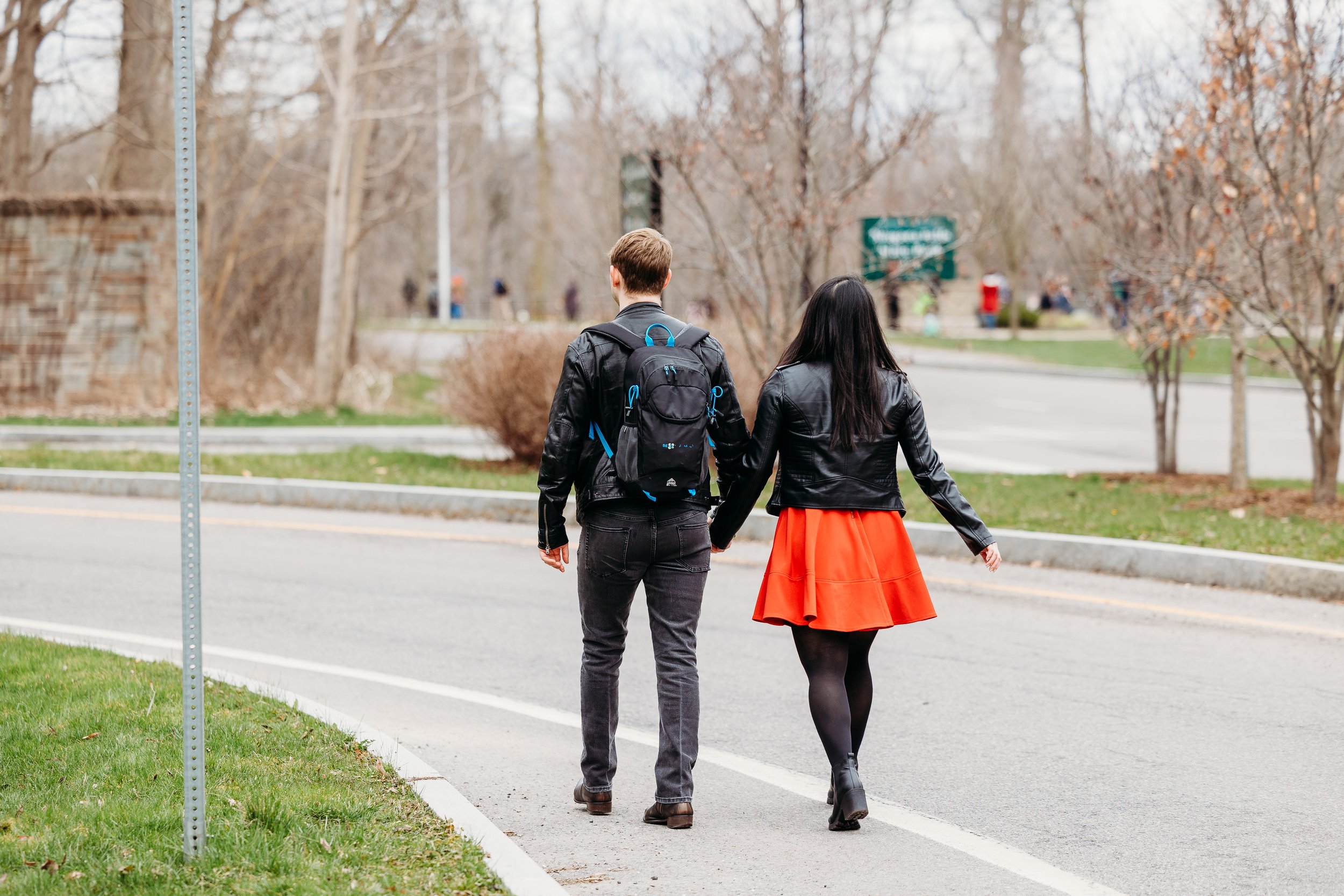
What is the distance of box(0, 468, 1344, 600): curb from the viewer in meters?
8.80

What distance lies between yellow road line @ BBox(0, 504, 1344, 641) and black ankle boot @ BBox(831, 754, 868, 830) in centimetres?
323

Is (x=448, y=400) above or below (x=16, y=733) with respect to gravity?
above

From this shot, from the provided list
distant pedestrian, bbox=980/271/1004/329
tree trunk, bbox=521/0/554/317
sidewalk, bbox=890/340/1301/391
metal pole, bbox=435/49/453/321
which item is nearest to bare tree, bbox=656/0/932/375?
sidewalk, bbox=890/340/1301/391

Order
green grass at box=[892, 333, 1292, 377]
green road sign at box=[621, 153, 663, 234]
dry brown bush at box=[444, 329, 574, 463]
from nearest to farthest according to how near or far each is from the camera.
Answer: green road sign at box=[621, 153, 663, 234]
dry brown bush at box=[444, 329, 574, 463]
green grass at box=[892, 333, 1292, 377]

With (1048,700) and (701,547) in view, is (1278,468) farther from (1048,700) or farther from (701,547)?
(701,547)

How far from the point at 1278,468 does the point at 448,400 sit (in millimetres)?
9423

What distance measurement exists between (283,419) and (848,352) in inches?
672

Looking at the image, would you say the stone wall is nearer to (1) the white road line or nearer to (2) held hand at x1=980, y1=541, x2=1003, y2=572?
(1) the white road line

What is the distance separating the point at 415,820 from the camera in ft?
14.8

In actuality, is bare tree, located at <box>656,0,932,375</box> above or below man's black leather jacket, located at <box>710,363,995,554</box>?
above

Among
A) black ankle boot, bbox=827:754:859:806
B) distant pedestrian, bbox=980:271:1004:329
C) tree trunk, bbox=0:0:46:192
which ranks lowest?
black ankle boot, bbox=827:754:859:806

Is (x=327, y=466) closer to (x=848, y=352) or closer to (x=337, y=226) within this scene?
(x=337, y=226)

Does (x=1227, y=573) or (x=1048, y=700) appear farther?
(x=1227, y=573)

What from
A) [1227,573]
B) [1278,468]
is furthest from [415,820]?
[1278,468]
